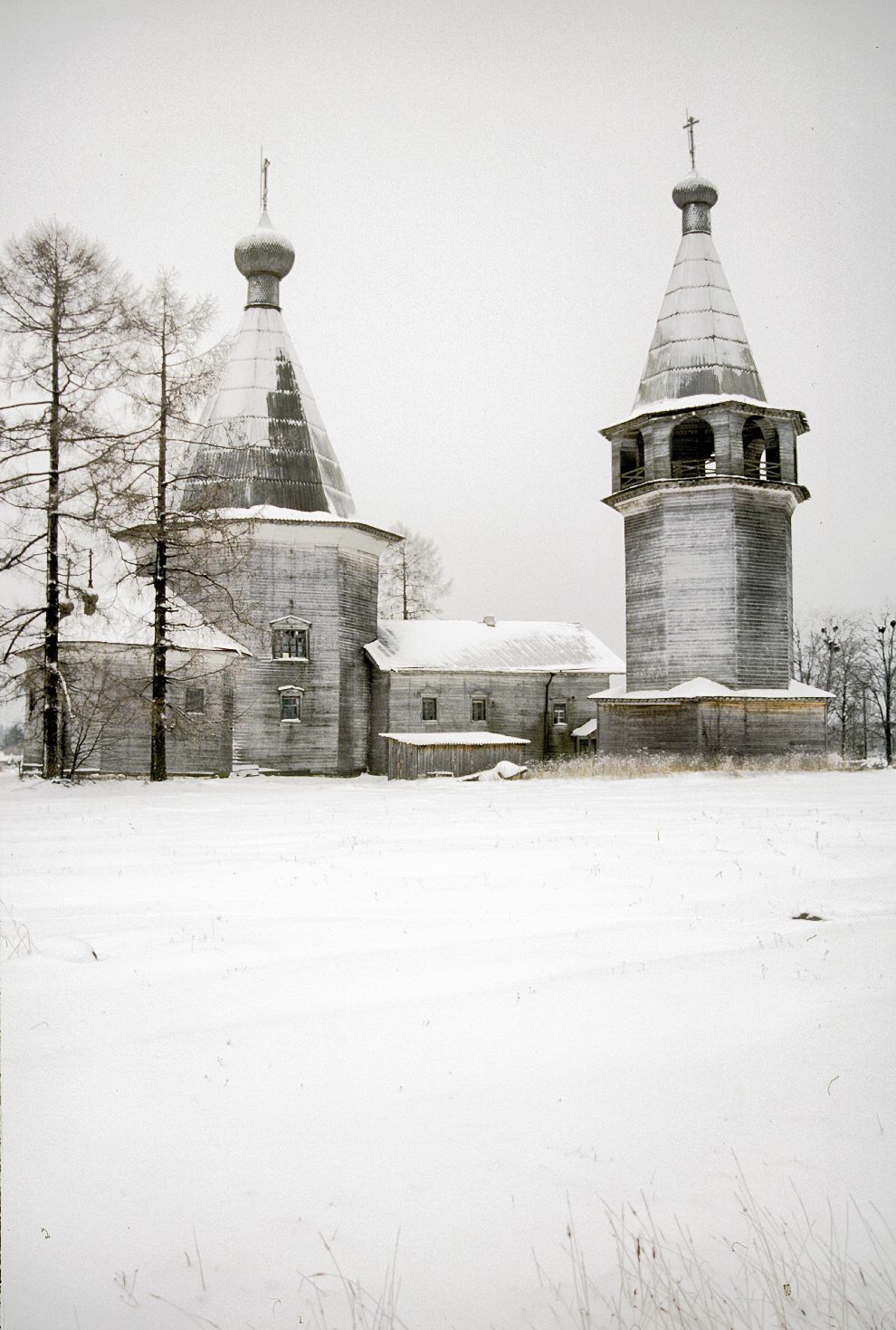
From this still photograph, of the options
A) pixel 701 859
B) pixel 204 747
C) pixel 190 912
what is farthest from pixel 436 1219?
pixel 204 747

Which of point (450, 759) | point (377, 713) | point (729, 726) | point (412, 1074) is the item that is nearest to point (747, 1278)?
point (412, 1074)

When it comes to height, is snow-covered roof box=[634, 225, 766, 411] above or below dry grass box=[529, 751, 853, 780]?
above

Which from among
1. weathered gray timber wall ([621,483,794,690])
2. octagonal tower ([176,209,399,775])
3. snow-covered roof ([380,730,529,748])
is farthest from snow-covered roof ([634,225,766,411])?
snow-covered roof ([380,730,529,748])

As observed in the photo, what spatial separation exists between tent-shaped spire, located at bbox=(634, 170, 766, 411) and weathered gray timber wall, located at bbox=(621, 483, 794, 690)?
10.9ft

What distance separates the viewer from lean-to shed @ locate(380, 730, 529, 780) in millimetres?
26500

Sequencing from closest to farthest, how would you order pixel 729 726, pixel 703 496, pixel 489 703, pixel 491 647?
pixel 729 726 < pixel 703 496 < pixel 489 703 < pixel 491 647

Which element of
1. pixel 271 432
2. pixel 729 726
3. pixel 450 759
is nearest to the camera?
pixel 729 726

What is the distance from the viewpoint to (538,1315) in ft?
9.28

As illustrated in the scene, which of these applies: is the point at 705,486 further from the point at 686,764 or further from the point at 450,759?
the point at 450,759

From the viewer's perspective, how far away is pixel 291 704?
92.9 feet

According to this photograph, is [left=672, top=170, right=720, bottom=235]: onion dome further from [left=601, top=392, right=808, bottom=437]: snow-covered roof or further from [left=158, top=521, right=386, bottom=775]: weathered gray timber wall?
[left=158, top=521, right=386, bottom=775]: weathered gray timber wall

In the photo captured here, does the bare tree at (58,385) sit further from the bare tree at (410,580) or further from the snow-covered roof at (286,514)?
the bare tree at (410,580)

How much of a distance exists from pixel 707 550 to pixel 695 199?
37.0ft

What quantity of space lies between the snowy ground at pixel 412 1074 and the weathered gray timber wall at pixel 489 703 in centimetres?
2285
